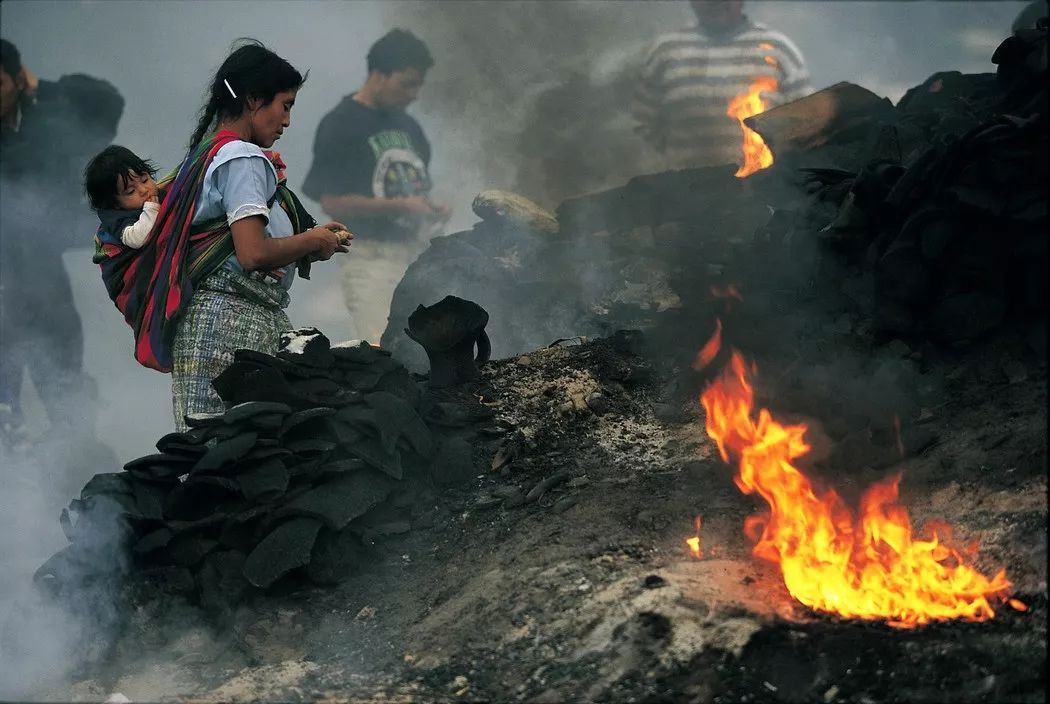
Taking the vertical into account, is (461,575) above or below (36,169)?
below

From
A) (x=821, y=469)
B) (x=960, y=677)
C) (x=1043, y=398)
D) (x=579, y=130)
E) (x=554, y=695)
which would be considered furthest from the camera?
(x=579, y=130)

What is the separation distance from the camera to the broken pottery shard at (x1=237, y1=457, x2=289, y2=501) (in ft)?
13.5

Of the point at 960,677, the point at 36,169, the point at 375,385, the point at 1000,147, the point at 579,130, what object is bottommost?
the point at 960,677

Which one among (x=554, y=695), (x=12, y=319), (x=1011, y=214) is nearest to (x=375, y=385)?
(x=554, y=695)

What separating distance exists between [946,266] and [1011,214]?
35 cm

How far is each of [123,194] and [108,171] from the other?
0.39ft

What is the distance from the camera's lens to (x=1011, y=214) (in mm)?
3980

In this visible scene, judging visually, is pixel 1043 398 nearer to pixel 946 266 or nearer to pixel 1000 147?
pixel 946 266

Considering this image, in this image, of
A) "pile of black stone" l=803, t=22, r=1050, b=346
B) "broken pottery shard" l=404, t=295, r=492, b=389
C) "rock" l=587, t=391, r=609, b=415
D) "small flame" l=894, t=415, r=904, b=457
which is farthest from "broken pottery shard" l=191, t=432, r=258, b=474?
"pile of black stone" l=803, t=22, r=1050, b=346

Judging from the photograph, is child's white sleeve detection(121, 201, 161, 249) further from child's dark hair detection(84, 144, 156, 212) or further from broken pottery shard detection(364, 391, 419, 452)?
broken pottery shard detection(364, 391, 419, 452)

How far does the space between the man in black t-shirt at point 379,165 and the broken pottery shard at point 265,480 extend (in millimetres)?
4373

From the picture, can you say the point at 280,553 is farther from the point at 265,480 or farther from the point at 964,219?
the point at 964,219

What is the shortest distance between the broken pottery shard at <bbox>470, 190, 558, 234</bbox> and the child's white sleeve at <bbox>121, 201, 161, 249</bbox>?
4.23 meters

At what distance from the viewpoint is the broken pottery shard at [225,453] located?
4.10 metres
